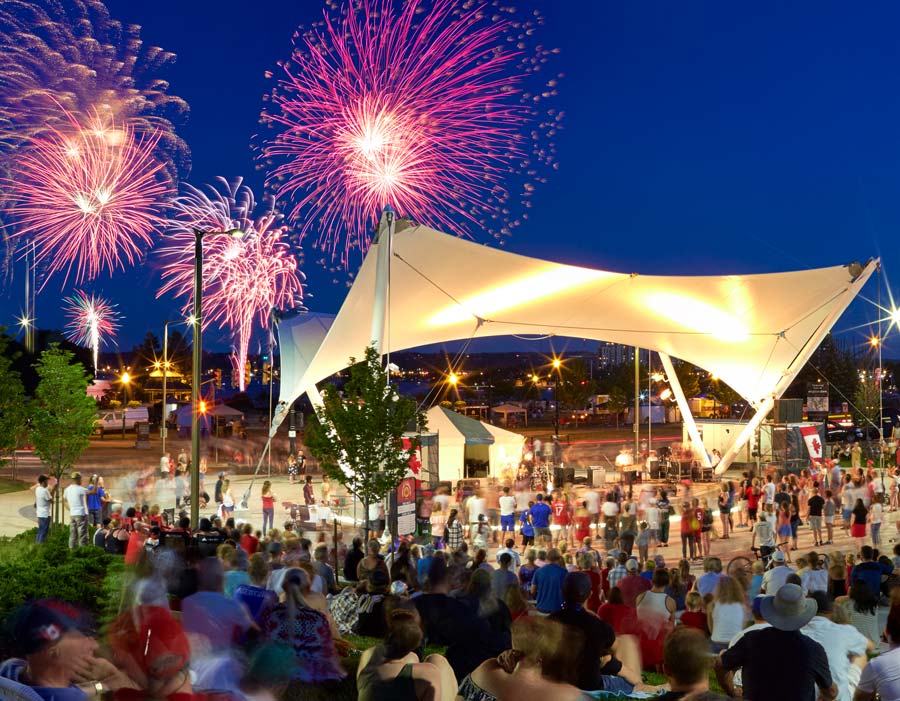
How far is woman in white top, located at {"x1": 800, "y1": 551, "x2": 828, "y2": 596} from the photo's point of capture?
28.4ft

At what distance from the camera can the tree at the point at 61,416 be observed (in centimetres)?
1894

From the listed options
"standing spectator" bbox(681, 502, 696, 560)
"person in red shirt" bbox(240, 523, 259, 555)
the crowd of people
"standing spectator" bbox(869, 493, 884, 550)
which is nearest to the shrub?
"person in red shirt" bbox(240, 523, 259, 555)

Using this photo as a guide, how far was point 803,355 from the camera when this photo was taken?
985 inches

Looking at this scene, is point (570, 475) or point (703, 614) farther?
point (570, 475)

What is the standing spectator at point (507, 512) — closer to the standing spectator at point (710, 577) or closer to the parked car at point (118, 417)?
the standing spectator at point (710, 577)

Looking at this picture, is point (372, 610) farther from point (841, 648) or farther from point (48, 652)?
point (48, 652)

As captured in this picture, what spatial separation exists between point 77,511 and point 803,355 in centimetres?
1880

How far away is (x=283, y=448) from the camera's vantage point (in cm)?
4284

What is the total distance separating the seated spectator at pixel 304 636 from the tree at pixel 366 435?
9142mm

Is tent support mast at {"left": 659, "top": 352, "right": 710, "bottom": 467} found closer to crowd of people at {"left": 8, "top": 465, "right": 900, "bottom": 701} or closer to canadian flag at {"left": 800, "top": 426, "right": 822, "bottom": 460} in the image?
canadian flag at {"left": 800, "top": 426, "right": 822, "bottom": 460}

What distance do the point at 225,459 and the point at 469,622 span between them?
31.6 metres

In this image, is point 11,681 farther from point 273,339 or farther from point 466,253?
point 273,339

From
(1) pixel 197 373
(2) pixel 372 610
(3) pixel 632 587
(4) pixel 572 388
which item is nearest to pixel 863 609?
(3) pixel 632 587

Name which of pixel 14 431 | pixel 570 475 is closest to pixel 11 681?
pixel 14 431
